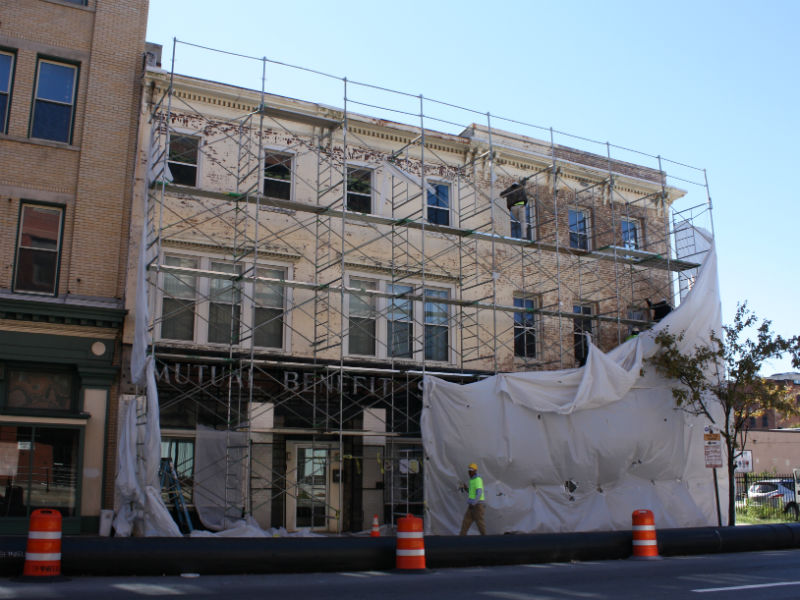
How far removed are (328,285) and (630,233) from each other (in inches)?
438

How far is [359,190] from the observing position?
827 inches

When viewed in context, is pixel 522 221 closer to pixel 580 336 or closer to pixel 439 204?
pixel 439 204

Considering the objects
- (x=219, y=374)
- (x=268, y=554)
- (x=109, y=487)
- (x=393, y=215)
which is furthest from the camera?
(x=393, y=215)

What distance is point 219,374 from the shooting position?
17.8 meters

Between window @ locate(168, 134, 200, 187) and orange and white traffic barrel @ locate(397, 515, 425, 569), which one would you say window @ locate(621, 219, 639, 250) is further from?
orange and white traffic barrel @ locate(397, 515, 425, 569)

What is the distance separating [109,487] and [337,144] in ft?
32.2

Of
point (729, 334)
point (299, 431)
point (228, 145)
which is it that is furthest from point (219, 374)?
point (729, 334)

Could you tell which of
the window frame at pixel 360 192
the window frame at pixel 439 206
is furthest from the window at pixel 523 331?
the window frame at pixel 360 192

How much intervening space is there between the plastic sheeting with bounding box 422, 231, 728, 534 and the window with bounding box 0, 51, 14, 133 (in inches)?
428

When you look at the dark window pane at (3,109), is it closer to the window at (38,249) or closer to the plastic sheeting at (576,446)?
the window at (38,249)

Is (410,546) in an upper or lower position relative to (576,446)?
lower

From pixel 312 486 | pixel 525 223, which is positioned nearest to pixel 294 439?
pixel 312 486

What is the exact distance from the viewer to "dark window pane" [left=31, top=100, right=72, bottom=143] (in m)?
17.8

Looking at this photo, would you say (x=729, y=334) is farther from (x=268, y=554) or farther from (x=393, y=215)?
(x=268, y=554)
